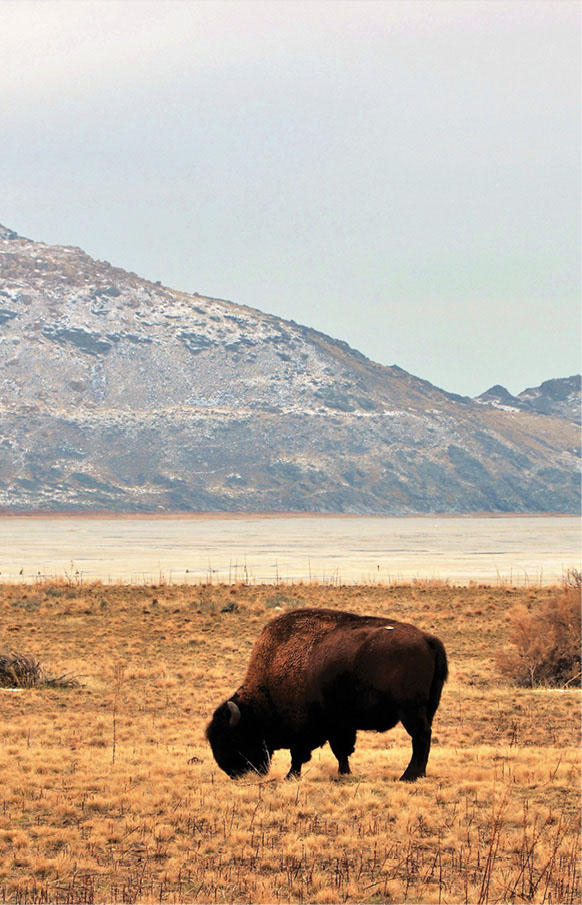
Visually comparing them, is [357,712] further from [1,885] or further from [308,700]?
[1,885]

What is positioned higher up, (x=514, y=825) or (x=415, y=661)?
(x=415, y=661)

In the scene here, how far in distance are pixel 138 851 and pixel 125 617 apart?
79.1ft

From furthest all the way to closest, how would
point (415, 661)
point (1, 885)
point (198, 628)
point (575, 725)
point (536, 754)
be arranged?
1. point (198, 628)
2. point (575, 725)
3. point (536, 754)
4. point (415, 661)
5. point (1, 885)

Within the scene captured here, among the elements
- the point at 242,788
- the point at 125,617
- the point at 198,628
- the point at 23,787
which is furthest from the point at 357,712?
the point at 125,617

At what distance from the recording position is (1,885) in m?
8.94

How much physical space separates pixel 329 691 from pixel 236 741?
131cm

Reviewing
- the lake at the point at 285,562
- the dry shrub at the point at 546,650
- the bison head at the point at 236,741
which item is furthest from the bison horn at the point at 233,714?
the lake at the point at 285,562

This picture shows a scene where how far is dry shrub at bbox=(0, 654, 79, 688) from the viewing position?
816 inches

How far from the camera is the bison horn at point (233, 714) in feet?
39.5

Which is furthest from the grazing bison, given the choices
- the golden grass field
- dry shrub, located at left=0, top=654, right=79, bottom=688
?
dry shrub, located at left=0, top=654, right=79, bottom=688

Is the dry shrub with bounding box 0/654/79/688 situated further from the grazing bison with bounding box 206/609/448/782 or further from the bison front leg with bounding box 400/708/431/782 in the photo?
the bison front leg with bounding box 400/708/431/782

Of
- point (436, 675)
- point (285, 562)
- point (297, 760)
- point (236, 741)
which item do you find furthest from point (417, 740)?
point (285, 562)

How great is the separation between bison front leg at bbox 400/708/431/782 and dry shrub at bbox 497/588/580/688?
9688mm

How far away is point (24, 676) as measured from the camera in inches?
825
